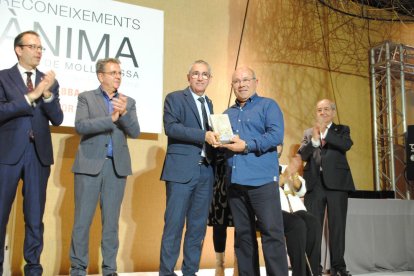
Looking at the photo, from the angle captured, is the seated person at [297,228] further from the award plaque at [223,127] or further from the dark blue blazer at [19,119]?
the dark blue blazer at [19,119]

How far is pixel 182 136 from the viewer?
313 centimetres

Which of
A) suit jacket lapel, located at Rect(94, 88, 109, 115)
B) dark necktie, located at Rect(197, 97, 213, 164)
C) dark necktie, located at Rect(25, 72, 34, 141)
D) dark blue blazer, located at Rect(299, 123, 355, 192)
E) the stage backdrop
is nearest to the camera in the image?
dark necktie, located at Rect(25, 72, 34, 141)

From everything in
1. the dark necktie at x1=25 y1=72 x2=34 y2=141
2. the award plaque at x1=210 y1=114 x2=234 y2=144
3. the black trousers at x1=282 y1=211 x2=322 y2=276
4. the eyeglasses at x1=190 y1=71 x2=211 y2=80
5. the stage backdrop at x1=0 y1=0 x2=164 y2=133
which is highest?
the stage backdrop at x1=0 y1=0 x2=164 y2=133

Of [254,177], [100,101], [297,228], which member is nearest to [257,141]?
[254,177]

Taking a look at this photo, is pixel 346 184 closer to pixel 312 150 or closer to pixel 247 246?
pixel 312 150

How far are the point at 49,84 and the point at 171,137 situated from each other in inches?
33.9

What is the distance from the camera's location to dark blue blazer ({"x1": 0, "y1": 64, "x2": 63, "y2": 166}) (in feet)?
9.52

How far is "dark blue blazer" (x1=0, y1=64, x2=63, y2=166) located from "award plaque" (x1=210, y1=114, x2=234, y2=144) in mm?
1030

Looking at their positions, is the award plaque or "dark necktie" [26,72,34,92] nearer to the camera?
the award plaque

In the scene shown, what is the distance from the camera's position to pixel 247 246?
10.1ft

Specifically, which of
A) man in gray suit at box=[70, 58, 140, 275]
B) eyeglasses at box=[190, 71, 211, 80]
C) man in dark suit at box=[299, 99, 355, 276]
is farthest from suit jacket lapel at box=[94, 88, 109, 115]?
man in dark suit at box=[299, 99, 355, 276]

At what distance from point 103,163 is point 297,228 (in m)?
1.45

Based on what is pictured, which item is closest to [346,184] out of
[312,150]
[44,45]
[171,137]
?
[312,150]

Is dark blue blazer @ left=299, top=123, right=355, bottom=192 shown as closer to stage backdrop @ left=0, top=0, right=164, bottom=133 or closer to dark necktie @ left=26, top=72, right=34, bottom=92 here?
stage backdrop @ left=0, top=0, right=164, bottom=133
